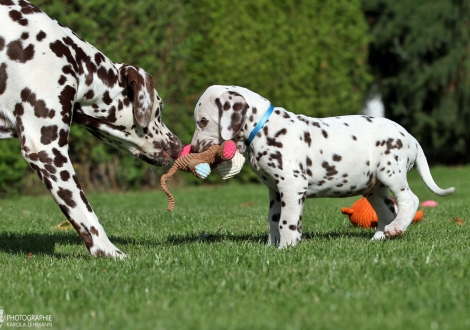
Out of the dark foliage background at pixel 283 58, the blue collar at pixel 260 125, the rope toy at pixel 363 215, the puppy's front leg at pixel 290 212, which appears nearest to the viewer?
the puppy's front leg at pixel 290 212

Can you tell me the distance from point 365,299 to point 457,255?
4.35 feet

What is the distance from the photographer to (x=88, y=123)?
6.05 m

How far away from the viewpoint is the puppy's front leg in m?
5.80

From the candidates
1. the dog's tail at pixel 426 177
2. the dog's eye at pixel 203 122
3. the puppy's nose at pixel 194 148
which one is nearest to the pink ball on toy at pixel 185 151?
the puppy's nose at pixel 194 148

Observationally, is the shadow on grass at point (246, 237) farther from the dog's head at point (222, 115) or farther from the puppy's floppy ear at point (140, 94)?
the puppy's floppy ear at point (140, 94)

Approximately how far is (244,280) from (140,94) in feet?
7.59

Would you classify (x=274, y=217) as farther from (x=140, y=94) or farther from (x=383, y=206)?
(x=140, y=94)

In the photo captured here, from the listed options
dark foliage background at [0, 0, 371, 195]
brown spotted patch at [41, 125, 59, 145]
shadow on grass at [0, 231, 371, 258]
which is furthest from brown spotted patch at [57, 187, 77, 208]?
dark foliage background at [0, 0, 371, 195]

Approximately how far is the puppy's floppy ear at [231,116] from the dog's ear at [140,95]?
68 cm

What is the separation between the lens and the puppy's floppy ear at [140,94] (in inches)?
237

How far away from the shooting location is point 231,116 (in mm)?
5820

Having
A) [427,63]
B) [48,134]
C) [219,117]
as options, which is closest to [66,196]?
[48,134]

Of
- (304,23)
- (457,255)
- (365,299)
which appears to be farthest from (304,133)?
(304,23)

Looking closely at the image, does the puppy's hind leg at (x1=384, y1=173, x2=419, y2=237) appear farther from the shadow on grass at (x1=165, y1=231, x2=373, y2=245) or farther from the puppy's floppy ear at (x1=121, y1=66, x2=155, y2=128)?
the puppy's floppy ear at (x1=121, y1=66, x2=155, y2=128)
